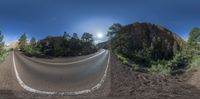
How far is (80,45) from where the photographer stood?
12.1m

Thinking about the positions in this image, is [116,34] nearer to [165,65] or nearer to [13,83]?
[165,65]

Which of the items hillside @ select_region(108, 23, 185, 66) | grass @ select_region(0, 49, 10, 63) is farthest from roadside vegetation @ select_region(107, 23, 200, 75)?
grass @ select_region(0, 49, 10, 63)

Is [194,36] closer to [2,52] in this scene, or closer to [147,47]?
[147,47]

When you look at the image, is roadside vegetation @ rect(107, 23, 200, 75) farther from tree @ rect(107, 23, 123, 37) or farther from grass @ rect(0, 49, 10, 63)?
grass @ rect(0, 49, 10, 63)

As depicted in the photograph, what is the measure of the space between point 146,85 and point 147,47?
8.05 ft

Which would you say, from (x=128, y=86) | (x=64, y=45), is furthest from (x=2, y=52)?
(x=128, y=86)

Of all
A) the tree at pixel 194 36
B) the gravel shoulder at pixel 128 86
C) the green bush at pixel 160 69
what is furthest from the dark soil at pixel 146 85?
the tree at pixel 194 36

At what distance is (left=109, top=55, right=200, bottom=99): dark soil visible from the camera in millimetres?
10954

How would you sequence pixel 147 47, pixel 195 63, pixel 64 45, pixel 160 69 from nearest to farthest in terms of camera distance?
1. pixel 64 45
2. pixel 147 47
3. pixel 160 69
4. pixel 195 63

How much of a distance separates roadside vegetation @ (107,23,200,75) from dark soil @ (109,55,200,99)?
623 mm

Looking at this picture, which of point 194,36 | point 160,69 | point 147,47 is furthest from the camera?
point 194,36

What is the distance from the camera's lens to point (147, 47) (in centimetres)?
1488

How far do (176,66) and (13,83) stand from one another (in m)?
9.71

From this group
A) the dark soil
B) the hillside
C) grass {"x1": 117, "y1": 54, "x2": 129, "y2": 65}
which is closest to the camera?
the dark soil
